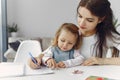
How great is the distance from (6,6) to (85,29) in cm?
299

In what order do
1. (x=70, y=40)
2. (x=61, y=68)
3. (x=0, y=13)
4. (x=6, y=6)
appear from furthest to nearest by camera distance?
(x=6, y=6)
(x=0, y=13)
(x=70, y=40)
(x=61, y=68)

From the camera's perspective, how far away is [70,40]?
1249mm

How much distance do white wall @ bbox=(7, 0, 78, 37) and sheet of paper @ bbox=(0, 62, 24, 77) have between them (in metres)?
3.07

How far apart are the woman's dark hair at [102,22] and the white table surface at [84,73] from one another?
19cm

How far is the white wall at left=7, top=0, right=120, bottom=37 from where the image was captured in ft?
13.6

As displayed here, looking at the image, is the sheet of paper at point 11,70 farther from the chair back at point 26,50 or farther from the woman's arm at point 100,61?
the chair back at point 26,50

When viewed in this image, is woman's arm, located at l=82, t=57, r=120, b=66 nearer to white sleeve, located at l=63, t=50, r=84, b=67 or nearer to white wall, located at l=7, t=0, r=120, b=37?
white sleeve, located at l=63, t=50, r=84, b=67

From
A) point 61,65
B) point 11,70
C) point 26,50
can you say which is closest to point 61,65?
point 61,65

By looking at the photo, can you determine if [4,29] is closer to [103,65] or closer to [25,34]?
[25,34]

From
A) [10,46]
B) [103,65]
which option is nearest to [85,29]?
[103,65]

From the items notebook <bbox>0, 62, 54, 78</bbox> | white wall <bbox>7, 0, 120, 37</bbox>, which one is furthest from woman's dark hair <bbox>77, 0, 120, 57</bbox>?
white wall <bbox>7, 0, 120, 37</bbox>

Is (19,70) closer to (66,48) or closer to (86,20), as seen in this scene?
(66,48)

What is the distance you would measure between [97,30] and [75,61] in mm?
278

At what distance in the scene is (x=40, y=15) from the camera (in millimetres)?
4238
